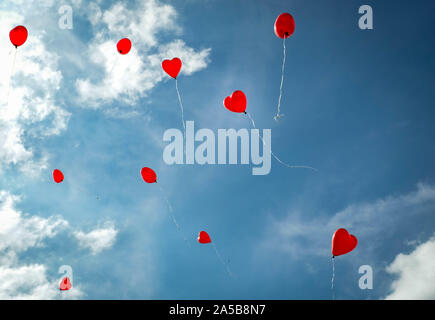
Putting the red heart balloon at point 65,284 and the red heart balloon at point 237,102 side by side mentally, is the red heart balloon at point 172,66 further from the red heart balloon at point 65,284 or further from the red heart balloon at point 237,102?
the red heart balloon at point 65,284

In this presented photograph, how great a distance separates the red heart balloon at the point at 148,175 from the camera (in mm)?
9906

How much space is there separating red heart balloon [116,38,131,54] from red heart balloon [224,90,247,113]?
379 cm

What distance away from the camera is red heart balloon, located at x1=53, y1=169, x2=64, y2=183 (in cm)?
988

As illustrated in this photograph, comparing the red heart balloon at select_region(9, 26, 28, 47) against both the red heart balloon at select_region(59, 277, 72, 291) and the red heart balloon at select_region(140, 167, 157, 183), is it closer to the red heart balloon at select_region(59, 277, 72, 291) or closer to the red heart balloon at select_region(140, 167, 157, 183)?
the red heart balloon at select_region(140, 167, 157, 183)

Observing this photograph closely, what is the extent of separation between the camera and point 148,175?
9.91 metres

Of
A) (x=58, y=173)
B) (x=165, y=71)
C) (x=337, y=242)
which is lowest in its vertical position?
(x=337, y=242)

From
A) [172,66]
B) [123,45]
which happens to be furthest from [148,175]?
[123,45]

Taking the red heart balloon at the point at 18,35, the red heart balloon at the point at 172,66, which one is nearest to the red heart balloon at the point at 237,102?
the red heart balloon at the point at 172,66

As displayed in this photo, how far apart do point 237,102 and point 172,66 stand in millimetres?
2647
